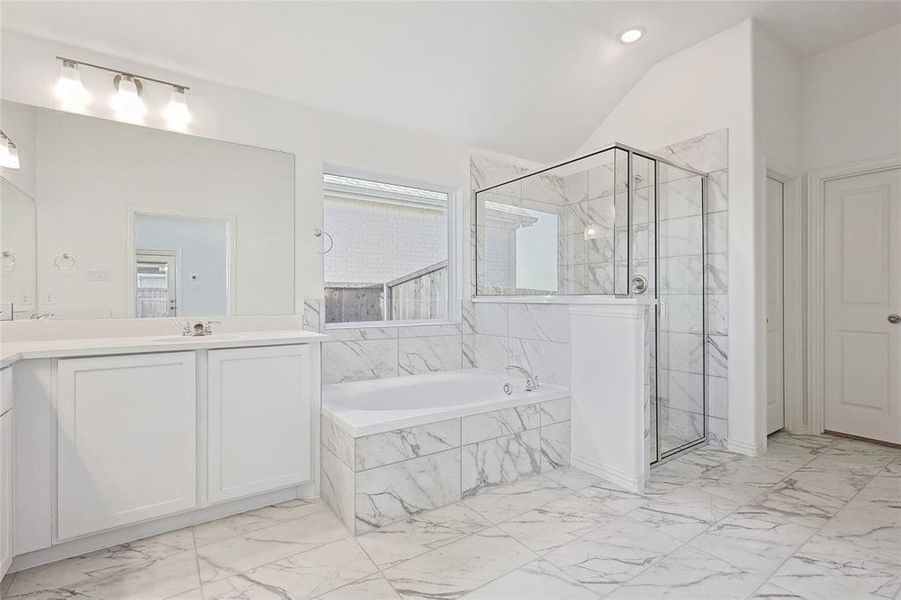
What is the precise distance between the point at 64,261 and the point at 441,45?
7.61ft

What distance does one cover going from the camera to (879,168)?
3105mm

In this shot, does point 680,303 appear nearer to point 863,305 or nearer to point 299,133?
point 863,305

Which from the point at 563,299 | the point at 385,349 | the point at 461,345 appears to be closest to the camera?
the point at 563,299

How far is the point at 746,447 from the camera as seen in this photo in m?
2.94

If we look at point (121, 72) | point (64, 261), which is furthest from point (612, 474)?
point (121, 72)

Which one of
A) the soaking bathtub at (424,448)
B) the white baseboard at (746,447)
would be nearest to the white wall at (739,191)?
the white baseboard at (746,447)

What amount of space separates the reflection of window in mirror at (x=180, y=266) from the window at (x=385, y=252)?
71cm

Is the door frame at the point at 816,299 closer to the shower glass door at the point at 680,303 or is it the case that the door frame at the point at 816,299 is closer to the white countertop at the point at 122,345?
the shower glass door at the point at 680,303

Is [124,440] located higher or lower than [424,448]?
higher

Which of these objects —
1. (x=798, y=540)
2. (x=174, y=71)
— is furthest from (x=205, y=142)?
(x=798, y=540)

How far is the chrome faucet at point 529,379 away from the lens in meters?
2.87

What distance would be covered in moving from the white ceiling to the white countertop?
4.74 feet

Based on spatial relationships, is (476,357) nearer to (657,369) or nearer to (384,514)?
(657,369)

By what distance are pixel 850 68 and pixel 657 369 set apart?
8.66ft
